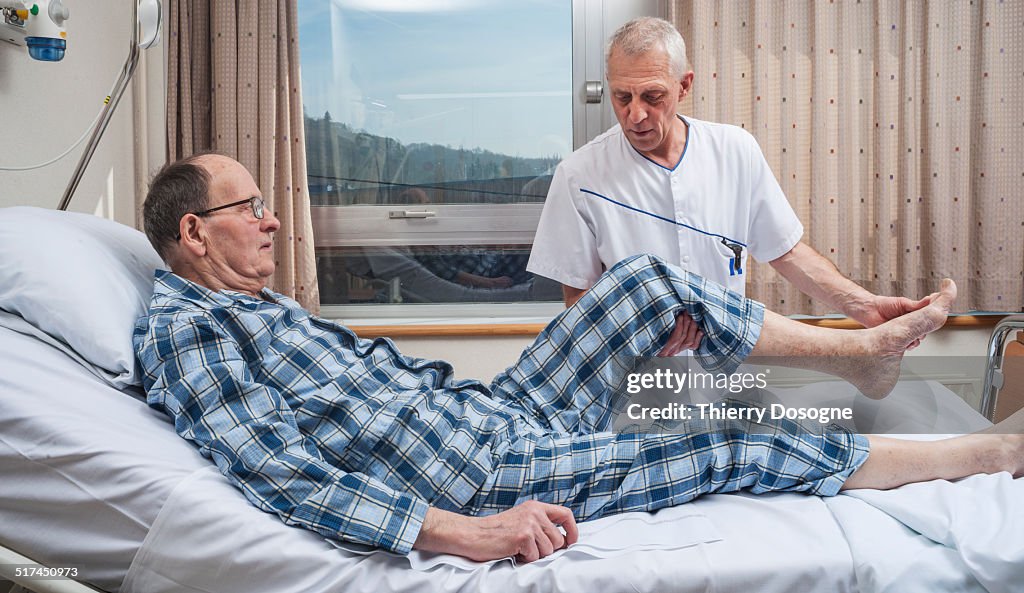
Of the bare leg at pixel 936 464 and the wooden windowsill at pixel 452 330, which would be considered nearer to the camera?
the bare leg at pixel 936 464

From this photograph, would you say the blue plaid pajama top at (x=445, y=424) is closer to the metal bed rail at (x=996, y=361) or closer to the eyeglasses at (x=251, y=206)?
the eyeglasses at (x=251, y=206)

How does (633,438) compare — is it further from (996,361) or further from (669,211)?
(996,361)

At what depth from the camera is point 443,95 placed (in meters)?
3.01

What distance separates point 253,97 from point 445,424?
70.6 inches

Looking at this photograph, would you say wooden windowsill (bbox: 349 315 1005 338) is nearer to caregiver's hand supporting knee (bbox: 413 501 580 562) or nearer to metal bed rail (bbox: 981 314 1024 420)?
metal bed rail (bbox: 981 314 1024 420)

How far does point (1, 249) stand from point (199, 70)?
1.51 meters

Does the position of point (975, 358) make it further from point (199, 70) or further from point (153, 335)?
point (199, 70)

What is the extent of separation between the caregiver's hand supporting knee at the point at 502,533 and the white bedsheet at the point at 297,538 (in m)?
0.03

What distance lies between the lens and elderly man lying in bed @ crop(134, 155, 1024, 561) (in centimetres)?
125

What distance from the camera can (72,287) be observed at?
4.89 feet

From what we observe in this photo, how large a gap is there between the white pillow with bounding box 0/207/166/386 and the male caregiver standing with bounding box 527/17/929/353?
3.22 ft

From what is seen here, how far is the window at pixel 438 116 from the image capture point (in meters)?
2.99

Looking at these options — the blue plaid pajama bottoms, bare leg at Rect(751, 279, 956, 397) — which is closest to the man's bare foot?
bare leg at Rect(751, 279, 956, 397)

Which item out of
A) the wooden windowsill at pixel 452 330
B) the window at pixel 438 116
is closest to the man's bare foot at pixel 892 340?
the wooden windowsill at pixel 452 330
